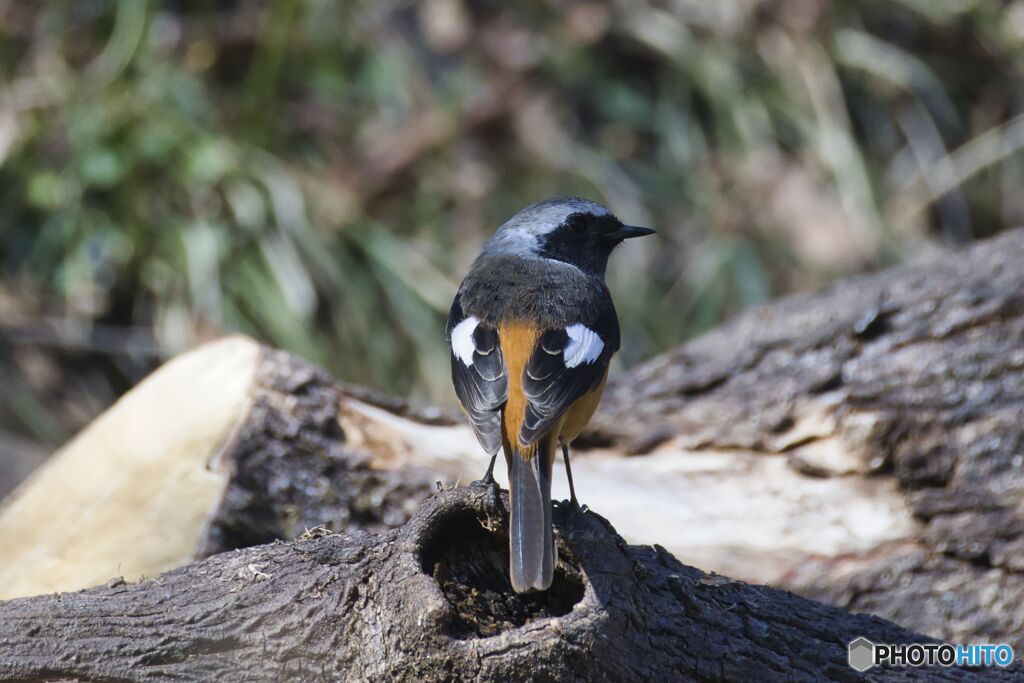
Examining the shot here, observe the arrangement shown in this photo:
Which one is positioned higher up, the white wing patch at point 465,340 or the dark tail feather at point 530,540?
the white wing patch at point 465,340

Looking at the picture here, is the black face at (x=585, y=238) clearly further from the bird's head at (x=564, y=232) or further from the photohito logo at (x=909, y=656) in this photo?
the photohito logo at (x=909, y=656)

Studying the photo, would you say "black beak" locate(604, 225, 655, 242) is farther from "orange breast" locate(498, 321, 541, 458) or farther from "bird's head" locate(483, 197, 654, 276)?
"orange breast" locate(498, 321, 541, 458)

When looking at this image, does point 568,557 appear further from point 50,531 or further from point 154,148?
point 154,148

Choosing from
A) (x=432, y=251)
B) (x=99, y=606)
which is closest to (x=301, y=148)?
(x=432, y=251)

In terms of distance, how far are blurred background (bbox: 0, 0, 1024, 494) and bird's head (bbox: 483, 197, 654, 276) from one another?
2815 mm

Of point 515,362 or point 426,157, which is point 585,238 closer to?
point 515,362

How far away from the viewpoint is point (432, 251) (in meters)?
6.84

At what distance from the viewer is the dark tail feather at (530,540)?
2162 millimetres

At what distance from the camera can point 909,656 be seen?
2.76m

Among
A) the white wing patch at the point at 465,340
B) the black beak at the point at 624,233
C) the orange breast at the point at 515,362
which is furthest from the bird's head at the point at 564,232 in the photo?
the orange breast at the point at 515,362

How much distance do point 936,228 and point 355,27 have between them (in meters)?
4.08

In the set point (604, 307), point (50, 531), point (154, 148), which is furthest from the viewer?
point (154, 148)

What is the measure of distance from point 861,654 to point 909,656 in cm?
16

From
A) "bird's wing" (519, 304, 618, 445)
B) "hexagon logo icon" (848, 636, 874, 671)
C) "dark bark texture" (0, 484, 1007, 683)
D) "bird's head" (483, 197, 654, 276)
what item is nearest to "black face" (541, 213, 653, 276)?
"bird's head" (483, 197, 654, 276)
